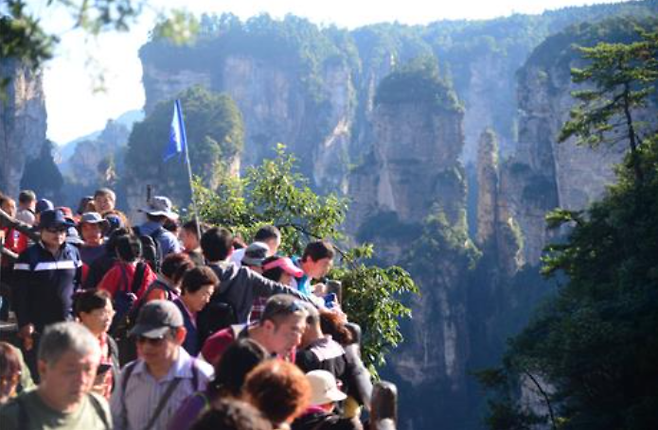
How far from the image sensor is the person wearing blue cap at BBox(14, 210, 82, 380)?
6.65 meters

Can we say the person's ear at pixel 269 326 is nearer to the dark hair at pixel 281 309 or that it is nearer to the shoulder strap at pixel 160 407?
the dark hair at pixel 281 309

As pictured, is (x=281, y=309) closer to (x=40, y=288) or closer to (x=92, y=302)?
(x=92, y=302)

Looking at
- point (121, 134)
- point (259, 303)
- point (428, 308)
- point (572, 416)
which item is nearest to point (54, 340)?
point (259, 303)

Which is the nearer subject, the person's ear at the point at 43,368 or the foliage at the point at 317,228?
the person's ear at the point at 43,368

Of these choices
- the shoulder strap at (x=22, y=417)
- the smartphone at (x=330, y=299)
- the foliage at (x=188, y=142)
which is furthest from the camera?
the foliage at (x=188, y=142)

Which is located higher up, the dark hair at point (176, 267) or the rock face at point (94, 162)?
the rock face at point (94, 162)

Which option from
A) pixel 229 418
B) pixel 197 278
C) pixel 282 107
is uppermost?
pixel 282 107

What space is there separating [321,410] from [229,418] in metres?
1.98

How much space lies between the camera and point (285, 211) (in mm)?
15922

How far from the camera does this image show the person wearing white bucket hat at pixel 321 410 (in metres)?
4.93

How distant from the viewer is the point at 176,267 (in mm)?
6141

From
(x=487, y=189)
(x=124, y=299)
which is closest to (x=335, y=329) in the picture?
(x=124, y=299)

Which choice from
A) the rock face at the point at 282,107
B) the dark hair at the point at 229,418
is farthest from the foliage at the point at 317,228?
the rock face at the point at 282,107

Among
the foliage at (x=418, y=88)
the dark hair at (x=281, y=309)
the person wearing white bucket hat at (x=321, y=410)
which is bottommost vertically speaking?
the person wearing white bucket hat at (x=321, y=410)
